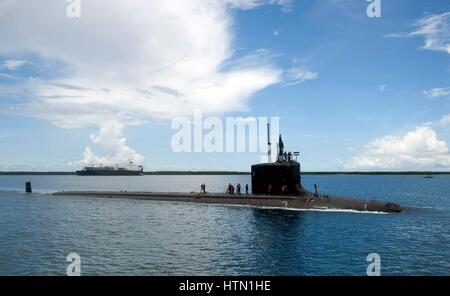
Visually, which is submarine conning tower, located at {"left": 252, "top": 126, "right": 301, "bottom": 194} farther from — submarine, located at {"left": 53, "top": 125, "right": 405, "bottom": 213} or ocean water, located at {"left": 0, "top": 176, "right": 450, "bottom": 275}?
ocean water, located at {"left": 0, "top": 176, "right": 450, "bottom": 275}

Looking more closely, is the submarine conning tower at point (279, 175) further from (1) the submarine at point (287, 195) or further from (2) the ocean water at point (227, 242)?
(2) the ocean water at point (227, 242)

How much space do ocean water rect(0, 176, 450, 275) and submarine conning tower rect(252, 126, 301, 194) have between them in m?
2.72

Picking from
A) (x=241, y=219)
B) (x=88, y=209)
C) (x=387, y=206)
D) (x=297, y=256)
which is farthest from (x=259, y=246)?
(x=88, y=209)

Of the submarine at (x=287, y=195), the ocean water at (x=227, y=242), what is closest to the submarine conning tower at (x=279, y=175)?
the submarine at (x=287, y=195)

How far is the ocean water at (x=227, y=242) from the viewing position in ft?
65.0

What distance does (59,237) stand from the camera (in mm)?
28984

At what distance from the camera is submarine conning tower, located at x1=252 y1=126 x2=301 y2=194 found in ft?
127

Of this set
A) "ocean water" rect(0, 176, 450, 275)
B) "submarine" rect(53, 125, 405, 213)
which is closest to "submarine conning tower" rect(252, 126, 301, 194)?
"submarine" rect(53, 125, 405, 213)

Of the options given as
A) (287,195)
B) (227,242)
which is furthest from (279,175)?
(227,242)

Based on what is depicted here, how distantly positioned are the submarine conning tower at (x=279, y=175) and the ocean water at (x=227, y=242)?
107 inches
